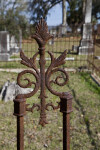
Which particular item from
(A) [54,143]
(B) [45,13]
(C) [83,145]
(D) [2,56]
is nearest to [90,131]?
(C) [83,145]

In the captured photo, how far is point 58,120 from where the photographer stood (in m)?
3.81

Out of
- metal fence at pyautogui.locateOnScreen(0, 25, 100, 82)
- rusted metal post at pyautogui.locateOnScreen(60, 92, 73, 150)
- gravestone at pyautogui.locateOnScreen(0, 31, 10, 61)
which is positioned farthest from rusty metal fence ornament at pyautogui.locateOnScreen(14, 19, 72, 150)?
gravestone at pyautogui.locateOnScreen(0, 31, 10, 61)

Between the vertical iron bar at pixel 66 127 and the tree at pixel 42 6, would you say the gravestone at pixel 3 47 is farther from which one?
the tree at pixel 42 6

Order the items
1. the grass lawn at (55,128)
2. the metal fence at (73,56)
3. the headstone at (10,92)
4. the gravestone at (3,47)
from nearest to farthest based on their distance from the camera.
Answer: the grass lawn at (55,128), the headstone at (10,92), the metal fence at (73,56), the gravestone at (3,47)

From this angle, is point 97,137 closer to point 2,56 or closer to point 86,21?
point 2,56

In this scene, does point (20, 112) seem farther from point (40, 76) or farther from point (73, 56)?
point (73, 56)

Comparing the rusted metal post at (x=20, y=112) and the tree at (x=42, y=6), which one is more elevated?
the tree at (x=42, y=6)

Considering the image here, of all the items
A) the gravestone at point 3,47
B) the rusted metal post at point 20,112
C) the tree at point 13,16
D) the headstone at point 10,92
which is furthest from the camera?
the tree at point 13,16

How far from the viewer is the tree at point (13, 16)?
62.0 feet

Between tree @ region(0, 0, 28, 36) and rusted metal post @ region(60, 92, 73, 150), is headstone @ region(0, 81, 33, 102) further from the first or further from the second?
tree @ region(0, 0, 28, 36)

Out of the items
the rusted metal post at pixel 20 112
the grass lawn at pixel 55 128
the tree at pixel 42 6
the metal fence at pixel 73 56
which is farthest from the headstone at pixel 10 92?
the tree at pixel 42 6

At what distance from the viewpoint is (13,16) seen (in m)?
21.0

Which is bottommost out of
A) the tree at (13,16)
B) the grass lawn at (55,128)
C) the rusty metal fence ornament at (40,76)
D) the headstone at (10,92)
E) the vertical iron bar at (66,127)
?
the grass lawn at (55,128)

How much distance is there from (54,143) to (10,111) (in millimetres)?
1365
